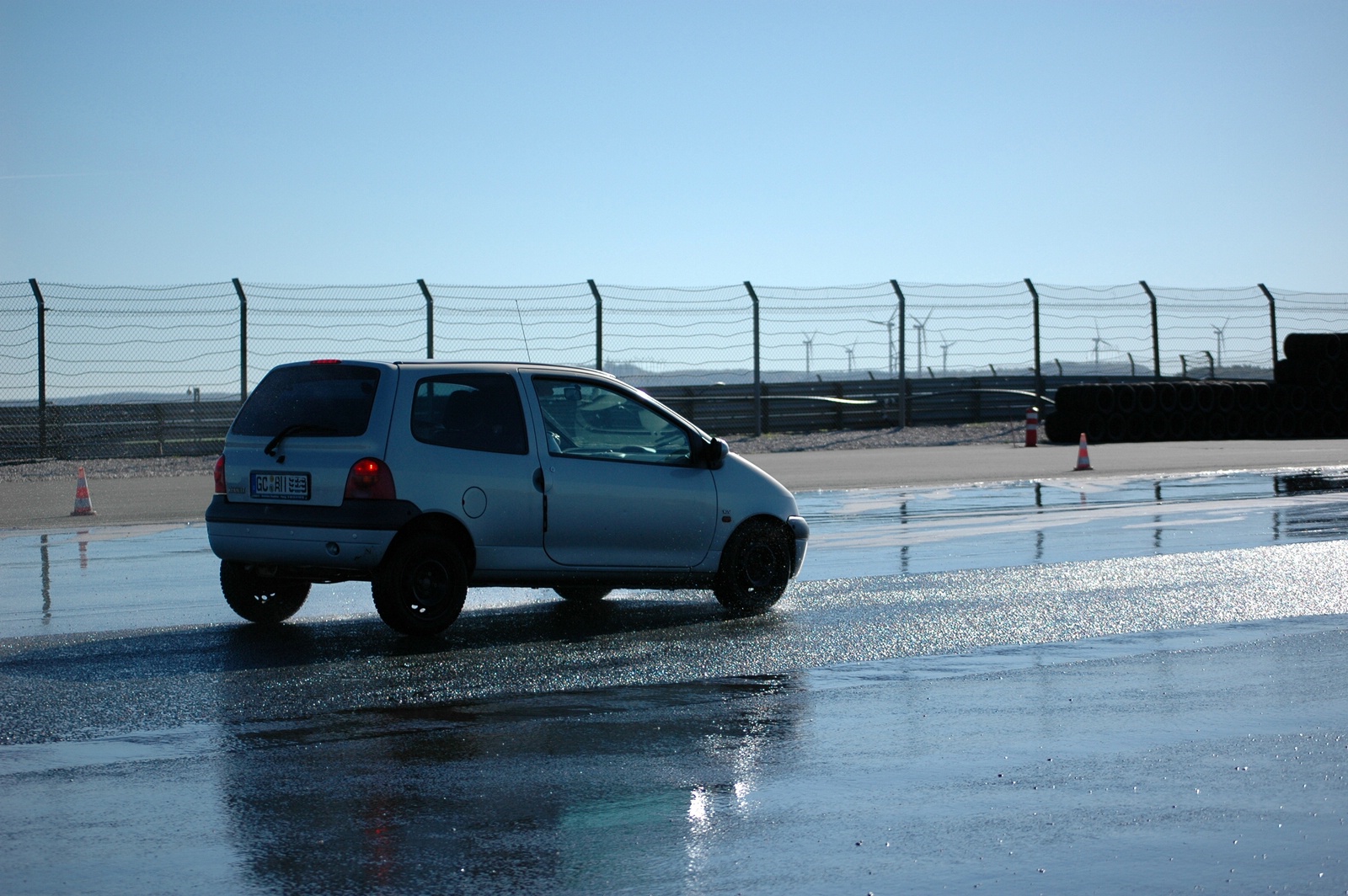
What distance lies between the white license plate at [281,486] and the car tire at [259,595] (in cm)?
54

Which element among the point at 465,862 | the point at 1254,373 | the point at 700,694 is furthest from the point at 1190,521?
the point at 1254,373

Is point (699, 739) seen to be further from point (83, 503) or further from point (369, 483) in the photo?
point (83, 503)

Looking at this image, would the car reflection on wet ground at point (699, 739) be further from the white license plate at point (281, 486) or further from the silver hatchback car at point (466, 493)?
the white license plate at point (281, 486)

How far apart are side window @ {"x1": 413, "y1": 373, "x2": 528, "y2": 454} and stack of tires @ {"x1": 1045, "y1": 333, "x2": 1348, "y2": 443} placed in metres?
22.1

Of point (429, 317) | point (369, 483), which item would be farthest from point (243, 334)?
point (369, 483)

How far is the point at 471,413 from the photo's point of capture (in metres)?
9.22

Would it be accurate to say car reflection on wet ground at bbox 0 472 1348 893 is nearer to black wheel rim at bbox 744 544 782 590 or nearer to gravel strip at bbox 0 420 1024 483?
black wheel rim at bbox 744 544 782 590

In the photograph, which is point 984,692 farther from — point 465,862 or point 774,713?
point 465,862

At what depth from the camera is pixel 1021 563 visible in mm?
12094

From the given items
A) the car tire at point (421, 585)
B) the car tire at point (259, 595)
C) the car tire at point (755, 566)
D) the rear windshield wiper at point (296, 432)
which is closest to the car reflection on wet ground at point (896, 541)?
the car tire at point (259, 595)

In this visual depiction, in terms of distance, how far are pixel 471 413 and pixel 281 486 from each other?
117 centimetres

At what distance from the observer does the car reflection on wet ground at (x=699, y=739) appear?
14.9ft

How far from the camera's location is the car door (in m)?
9.39

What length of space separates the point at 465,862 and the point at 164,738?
7.34 ft
